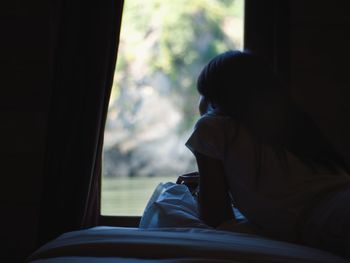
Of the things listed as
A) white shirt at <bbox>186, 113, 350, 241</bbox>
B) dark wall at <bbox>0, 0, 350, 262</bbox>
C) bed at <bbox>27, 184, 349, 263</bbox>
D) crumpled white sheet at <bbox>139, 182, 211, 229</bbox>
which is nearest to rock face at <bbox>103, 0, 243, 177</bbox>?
dark wall at <bbox>0, 0, 350, 262</bbox>

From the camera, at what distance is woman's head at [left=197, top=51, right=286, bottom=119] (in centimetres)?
122

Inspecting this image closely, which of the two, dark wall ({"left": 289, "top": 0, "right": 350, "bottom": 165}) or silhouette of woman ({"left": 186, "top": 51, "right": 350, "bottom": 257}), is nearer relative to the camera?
silhouette of woman ({"left": 186, "top": 51, "right": 350, "bottom": 257})

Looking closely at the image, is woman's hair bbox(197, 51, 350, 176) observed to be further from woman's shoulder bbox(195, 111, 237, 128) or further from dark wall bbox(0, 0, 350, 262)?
dark wall bbox(0, 0, 350, 262)

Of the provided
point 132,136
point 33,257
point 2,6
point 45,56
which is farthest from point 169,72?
point 33,257

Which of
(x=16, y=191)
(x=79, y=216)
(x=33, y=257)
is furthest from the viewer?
(x=16, y=191)

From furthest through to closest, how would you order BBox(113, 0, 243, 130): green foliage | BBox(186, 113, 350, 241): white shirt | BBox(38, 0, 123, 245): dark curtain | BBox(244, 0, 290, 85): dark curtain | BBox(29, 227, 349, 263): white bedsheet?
BBox(113, 0, 243, 130): green foliage → BBox(244, 0, 290, 85): dark curtain → BBox(38, 0, 123, 245): dark curtain → BBox(186, 113, 350, 241): white shirt → BBox(29, 227, 349, 263): white bedsheet

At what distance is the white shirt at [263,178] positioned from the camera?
1.05 meters

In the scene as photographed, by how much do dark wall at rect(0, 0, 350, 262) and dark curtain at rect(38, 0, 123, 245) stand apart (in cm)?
21

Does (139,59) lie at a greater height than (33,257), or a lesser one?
greater

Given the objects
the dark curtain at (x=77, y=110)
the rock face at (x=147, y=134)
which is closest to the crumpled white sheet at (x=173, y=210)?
the dark curtain at (x=77, y=110)

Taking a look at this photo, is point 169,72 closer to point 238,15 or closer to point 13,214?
point 238,15

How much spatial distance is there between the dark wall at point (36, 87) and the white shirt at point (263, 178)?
2.75 feet

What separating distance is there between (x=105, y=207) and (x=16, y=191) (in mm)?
417

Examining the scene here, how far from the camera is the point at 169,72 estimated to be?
2.02 m
